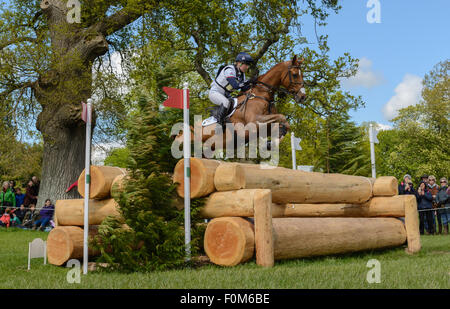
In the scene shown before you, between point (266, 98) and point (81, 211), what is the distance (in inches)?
141

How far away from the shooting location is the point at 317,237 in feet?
20.5

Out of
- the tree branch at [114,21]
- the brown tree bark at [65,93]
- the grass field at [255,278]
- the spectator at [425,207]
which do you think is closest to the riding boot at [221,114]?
the grass field at [255,278]

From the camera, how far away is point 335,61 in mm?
17172

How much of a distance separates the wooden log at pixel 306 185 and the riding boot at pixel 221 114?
150 centimetres

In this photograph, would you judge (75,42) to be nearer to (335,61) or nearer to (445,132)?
(335,61)

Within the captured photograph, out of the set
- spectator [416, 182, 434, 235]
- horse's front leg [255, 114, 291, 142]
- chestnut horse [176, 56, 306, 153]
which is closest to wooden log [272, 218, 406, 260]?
horse's front leg [255, 114, 291, 142]

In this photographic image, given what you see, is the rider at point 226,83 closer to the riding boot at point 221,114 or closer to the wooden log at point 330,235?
the riding boot at point 221,114

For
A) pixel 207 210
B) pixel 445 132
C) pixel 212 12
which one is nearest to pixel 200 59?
pixel 212 12

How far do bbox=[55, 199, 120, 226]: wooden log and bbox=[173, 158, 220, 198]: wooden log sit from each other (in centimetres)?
90

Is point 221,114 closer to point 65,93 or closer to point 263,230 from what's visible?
point 263,230

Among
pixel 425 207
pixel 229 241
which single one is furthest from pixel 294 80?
pixel 425 207

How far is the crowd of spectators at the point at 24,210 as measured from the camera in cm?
1390
